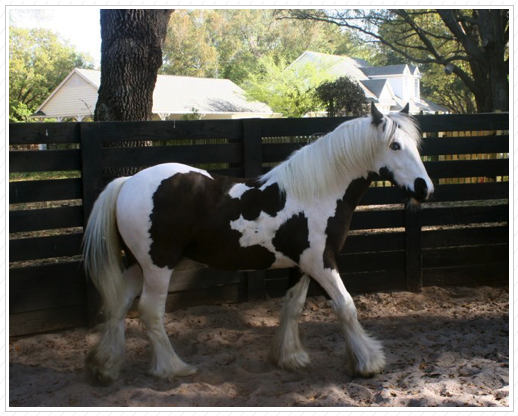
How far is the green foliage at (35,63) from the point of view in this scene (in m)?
38.1

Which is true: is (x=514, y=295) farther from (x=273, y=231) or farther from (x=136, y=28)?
(x=136, y=28)

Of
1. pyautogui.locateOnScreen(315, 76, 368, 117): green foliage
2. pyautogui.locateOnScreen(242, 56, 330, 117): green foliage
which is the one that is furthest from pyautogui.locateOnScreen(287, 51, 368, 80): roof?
pyautogui.locateOnScreen(315, 76, 368, 117): green foliage

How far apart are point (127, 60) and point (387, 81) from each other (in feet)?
121

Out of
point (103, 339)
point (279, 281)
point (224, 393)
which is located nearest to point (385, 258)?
point (279, 281)

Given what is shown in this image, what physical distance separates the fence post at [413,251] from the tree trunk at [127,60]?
3051 mm

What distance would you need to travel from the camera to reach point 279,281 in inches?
214

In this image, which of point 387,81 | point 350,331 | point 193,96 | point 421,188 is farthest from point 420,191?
point 387,81

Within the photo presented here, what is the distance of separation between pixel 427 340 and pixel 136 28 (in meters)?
4.31

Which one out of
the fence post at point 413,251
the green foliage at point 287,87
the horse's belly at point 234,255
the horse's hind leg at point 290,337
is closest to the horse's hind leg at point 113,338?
the horse's belly at point 234,255

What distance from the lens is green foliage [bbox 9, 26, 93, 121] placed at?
38125 mm

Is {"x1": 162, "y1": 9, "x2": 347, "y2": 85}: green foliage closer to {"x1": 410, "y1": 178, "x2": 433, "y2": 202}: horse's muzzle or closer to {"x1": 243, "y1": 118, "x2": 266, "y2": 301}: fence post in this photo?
{"x1": 243, "y1": 118, "x2": 266, "y2": 301}: fence post

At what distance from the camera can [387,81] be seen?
130 ft

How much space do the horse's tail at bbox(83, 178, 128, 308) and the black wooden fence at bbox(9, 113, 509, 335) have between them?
94 cm

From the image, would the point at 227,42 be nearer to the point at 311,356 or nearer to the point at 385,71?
the point at 385,71
